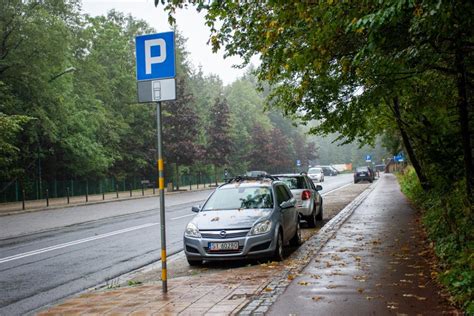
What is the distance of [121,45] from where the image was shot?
52.6m

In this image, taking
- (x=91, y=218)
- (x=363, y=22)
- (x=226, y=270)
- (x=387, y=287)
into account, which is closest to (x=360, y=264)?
(x=387, y=287)

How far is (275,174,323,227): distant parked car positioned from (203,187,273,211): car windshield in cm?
391

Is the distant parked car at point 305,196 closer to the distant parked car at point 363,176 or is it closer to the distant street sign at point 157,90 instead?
the distant street sign at point 157,90

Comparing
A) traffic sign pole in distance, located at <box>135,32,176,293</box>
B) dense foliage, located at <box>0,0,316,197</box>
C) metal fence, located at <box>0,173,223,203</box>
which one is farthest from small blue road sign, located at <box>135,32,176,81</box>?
metal fence, located at <box>0,173,223,203</box>

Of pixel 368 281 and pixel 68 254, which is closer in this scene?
pixel 368 281

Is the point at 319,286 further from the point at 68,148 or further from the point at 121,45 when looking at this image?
the point at 121,45

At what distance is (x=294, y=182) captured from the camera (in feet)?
53.0

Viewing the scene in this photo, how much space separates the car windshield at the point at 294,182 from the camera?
52.3 feet

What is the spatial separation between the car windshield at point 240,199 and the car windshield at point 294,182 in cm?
528

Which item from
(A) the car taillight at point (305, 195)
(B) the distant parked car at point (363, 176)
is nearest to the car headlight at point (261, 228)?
Result: (A) the car taillight at point (305, 195)

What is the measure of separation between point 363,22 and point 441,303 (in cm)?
337

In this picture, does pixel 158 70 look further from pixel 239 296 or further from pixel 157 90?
pixel 239 296

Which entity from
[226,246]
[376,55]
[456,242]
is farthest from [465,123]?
[226,246]

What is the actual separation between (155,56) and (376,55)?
10.7ft
